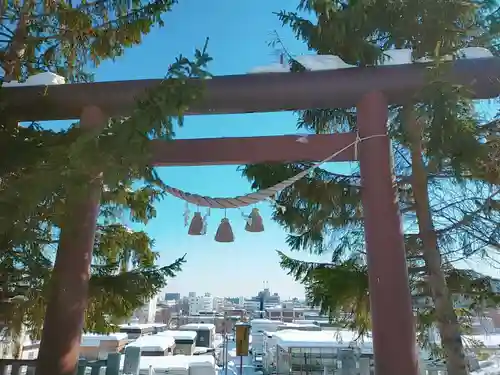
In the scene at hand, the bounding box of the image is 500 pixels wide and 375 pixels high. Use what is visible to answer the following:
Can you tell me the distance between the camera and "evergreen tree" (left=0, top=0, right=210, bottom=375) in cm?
254

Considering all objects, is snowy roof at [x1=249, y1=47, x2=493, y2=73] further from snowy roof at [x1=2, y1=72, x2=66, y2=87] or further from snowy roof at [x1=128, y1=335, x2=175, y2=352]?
snowy roof at [x1=128, y1=335, x2=175, y2=352]

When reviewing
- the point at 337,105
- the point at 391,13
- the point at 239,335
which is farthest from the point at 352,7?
the point at 239,335

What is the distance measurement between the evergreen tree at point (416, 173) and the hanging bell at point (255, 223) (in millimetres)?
612

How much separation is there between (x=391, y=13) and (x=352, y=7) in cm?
58

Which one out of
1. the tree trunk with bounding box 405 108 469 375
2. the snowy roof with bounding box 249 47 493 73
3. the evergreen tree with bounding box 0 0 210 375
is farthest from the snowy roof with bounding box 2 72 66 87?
the tree trunk with bounding box 405 108 469 375

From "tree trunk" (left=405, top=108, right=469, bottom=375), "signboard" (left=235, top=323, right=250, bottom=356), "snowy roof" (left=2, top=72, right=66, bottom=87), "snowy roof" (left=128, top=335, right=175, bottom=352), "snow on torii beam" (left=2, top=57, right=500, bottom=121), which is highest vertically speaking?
"snowy roof" (left=2, top=72, right=66, bottom=87)

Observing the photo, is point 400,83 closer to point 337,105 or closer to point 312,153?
point 337,105

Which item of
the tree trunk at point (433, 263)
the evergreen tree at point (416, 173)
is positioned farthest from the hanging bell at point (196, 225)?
the tree trunk at point (433, 263)

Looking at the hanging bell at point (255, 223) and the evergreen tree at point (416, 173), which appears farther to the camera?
the hanging bell at point (255, 223)

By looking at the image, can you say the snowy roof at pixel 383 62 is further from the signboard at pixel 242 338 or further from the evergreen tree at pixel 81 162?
the signboard at pixel 242 338

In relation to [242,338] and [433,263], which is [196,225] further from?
[242,338]

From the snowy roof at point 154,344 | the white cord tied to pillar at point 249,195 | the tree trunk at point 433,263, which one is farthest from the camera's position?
the snowy roof at point 154,344

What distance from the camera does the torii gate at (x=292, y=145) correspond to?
9.61 feet

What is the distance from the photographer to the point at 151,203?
18.2 ft
